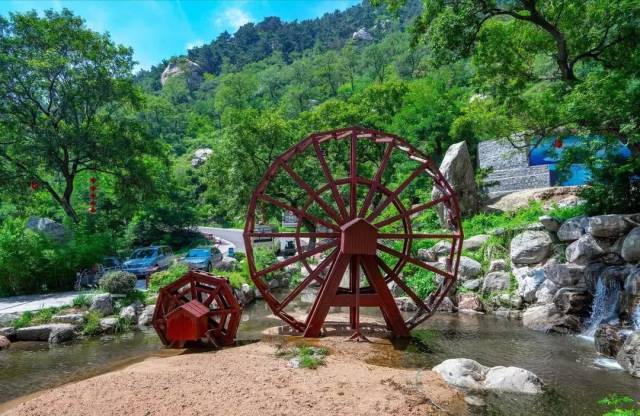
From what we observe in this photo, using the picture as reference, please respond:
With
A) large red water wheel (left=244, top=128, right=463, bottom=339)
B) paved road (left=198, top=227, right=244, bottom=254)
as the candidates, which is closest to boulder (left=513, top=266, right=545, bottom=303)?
large red water wheel (left=244, top=128, right=463, bottom=339)

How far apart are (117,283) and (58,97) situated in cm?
1089

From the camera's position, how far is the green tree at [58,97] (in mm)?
19469

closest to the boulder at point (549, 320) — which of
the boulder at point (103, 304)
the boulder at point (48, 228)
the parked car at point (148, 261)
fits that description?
the boulder at point (103, 304)

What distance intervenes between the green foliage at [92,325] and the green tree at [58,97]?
980 cm

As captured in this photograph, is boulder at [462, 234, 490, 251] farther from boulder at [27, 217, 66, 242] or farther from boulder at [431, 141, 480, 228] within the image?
boulder at [27, 217, 66, 242]

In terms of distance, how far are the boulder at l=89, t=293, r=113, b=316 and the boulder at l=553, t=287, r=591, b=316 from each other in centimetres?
1281

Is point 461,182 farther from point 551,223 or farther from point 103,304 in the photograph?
point 103,304

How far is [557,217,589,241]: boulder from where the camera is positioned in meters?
14.0

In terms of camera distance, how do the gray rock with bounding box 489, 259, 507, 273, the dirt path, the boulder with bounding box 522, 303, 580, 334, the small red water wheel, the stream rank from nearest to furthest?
the dirt path < the stream < the small red water wheel < the boulder with bounding box 522, 303, 580, 334 < the gray rock with bounding box 489, 259, 507, 273

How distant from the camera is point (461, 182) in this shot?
23.9 metres

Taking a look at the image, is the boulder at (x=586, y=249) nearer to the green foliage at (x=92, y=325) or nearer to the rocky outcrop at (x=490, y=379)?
the rocky outcrop at (x=490, y=379)

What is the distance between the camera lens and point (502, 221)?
805 inches

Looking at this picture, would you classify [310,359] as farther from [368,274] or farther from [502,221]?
[502,221]

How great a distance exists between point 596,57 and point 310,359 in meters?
12.5
